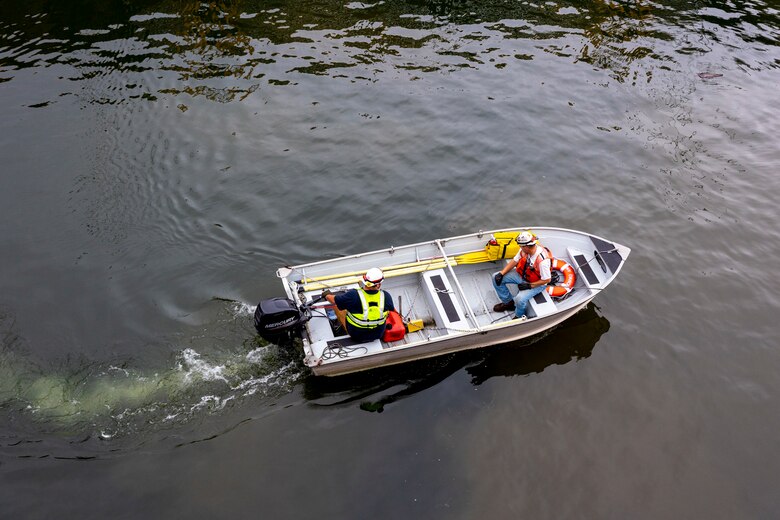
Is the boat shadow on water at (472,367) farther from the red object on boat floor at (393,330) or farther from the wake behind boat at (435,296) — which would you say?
the red object on boat floor at (393,330)

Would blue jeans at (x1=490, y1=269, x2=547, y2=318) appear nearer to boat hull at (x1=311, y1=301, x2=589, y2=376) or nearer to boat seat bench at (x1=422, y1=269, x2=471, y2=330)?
boat hull at (x1=311, y1=301, x2=589, y2=376)

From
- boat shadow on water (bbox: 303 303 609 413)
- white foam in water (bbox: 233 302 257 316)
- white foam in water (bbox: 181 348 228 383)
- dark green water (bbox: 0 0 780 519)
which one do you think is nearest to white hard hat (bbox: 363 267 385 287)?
boat shadow on water (bbox: 303 303 609 413)

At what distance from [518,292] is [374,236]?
3.98 metres

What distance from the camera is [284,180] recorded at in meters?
15.8

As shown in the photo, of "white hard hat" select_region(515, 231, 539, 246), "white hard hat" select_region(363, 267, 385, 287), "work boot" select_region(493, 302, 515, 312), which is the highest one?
"white hard hat" select_region(363, 267, 385, 287)

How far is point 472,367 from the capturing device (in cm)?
1188

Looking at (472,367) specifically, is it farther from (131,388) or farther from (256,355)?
(131,388)

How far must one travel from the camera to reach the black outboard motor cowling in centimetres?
1036

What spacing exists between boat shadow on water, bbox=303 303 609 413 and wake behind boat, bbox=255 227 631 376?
39 centimetres

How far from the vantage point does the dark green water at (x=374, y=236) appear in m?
9.99

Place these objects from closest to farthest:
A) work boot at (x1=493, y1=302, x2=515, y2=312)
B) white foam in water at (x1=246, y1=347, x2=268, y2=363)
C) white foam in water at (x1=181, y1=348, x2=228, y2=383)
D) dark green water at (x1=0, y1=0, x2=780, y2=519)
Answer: dark green water at (x1=0, y1=0, x2=780, y2=519), white foam in water at (x1=181, y1=348, x2=228, y2=383), white foam in water at (x1=246, y1=347, x2=268, y2=363), work boot at (x1=493, y1=302, x2=515, y2=312)

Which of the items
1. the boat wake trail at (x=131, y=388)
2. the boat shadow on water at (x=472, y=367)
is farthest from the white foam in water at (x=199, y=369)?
the boat shadow on water at (x=472, y=367)

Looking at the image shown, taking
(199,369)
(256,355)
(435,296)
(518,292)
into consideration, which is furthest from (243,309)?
(518,292)

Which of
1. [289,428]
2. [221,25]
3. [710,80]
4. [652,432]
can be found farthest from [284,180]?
[710,80]
